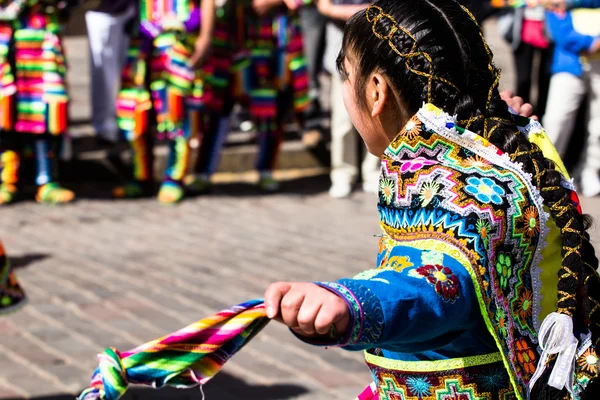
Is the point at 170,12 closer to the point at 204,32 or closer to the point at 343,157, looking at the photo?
the point at 204,32

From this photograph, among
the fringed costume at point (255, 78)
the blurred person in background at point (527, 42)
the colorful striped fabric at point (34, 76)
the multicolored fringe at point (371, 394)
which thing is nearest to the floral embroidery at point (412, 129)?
the multicolored fringe at point (371, 394)

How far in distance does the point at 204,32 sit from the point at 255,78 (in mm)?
700

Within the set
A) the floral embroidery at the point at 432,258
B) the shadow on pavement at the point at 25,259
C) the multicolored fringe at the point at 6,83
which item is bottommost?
the shadow on pavement at the point at 25,259

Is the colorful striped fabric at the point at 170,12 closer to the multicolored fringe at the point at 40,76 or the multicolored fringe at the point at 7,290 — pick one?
the multicolored fringe at the point at 40,76

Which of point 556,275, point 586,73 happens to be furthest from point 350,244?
point 556,275

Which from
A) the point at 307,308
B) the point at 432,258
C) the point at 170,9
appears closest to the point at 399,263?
the point at 432,258

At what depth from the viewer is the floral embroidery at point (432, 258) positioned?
170 cm

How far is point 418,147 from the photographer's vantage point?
73.0 inches

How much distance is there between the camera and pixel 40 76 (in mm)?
7129

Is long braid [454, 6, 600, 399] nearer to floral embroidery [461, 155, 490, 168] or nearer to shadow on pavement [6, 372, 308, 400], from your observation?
floral embroidery [461, 155, 490, 168]

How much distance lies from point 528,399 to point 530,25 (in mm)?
6257

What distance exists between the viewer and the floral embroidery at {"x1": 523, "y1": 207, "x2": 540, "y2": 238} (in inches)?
72.0

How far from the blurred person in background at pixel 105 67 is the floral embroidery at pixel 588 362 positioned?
6765 mm

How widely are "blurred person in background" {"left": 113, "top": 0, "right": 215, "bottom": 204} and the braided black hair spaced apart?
5123 millimetres
